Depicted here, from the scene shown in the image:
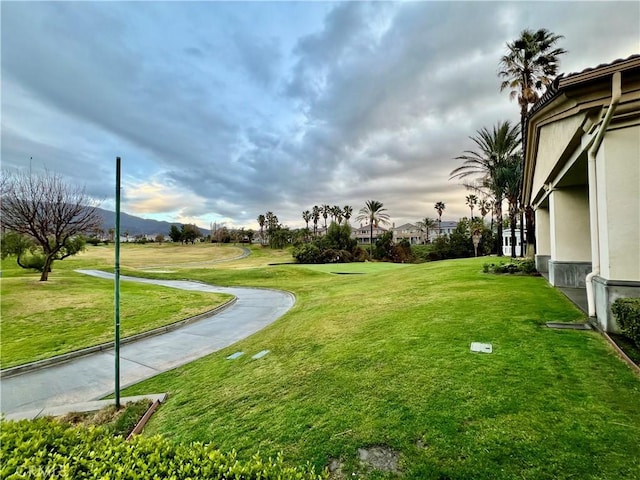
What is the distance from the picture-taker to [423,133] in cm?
2080

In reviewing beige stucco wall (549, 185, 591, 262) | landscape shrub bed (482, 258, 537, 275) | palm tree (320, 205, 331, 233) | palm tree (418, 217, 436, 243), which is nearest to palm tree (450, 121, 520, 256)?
landscape shrub bed (482, 258, 537, 275)

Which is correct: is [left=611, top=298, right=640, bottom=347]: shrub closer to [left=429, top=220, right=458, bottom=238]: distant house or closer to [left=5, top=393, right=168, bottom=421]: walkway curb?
[left=5, top=393, right=168, bottom=421]: walkway curb

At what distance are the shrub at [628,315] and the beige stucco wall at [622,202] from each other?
461 millimetres

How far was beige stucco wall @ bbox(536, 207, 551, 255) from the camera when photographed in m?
12.1

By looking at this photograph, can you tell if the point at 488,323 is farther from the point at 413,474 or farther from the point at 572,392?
the point at 413,474

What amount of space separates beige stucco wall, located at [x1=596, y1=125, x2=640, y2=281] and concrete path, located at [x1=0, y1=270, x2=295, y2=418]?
8.40m

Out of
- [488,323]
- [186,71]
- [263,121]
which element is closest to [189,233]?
[263,121]

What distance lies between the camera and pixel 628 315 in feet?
13.4

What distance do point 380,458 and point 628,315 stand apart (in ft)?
14.0

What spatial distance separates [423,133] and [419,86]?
6357 millimetres

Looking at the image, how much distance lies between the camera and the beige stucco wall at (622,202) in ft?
14.7

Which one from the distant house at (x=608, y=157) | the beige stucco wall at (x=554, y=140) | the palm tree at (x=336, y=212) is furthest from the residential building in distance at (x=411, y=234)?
the distant house at (x=608, y=157)

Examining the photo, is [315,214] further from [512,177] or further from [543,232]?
[543,232]

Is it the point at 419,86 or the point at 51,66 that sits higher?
the point at 419,86
